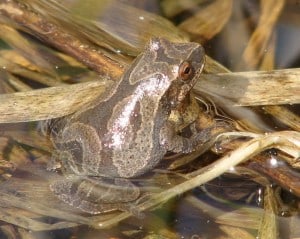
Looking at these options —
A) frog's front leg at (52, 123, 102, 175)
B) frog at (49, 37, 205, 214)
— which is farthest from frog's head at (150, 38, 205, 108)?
frog's front leg at (52, 123, 102, 175)

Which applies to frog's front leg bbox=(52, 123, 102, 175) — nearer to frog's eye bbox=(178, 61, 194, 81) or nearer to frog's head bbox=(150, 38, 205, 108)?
frog's head bbox=(150, 38, 205, 108)

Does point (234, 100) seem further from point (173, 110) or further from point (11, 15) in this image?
point (11, 15)

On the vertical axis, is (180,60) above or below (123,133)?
above

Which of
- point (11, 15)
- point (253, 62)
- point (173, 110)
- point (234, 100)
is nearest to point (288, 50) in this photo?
point (253, 62)

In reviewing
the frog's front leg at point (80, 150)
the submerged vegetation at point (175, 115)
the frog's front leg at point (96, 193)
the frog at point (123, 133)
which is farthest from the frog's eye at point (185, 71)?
the frog's front leg at point (96, 193)

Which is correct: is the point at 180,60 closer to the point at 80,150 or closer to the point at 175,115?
the point at 175,115

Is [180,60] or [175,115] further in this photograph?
[175,115]

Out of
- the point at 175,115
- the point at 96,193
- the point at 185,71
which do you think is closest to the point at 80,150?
the point at 96,193
